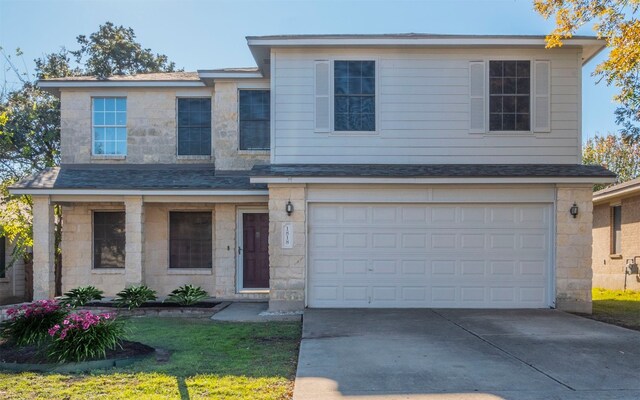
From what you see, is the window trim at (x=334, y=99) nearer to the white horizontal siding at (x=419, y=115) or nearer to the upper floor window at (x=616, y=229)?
the white horizontal siding at (x=419, y=115)

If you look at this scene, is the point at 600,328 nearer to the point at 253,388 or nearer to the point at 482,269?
the point at 482,269

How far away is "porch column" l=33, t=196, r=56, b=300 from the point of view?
13.1m

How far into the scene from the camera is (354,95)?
1248cm

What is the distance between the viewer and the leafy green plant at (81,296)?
41.3 feet

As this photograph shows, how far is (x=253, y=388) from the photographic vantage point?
20.1 ft

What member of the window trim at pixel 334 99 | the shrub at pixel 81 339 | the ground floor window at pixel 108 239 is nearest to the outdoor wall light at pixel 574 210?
the window trim at pixel 334 99

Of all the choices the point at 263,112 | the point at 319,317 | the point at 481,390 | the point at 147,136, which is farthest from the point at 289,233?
the point at 481,390

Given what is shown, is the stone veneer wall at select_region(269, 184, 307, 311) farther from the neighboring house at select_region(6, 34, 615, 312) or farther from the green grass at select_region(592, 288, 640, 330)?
the green grass at select_region(592, 288, 640, 330)

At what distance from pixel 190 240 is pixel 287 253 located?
12.7ft

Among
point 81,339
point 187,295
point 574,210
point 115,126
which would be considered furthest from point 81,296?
point 574,210

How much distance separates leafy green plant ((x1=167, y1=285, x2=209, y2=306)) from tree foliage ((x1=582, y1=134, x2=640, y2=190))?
2941 cm

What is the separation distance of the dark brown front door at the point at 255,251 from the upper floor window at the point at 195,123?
2.19 meters

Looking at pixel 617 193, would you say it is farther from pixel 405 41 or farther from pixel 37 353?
pixel 37 353

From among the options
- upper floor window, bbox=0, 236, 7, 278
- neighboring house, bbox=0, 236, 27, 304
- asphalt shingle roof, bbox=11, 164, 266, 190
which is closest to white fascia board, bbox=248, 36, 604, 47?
asphalt shingle roof, bbox=11, 164, 266, 190
